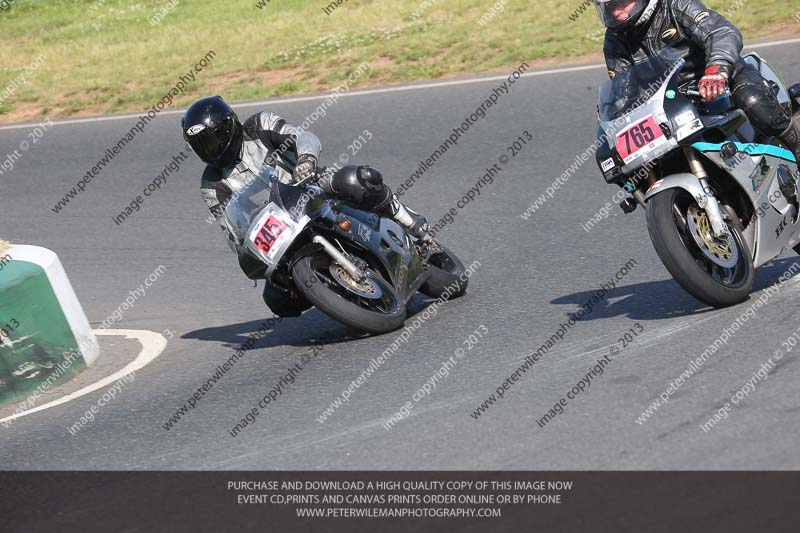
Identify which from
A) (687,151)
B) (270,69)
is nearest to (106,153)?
(270,69)

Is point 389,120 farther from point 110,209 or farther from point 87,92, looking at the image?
point 87,92

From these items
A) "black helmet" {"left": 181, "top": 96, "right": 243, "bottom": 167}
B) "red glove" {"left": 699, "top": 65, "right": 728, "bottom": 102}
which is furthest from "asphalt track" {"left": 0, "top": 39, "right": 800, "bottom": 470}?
"black helmet" {"left": 181, "top": 96, "right": 243, "bottom": 167}

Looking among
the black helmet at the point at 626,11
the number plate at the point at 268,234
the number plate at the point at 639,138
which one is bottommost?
the number plate at the point at 268,234

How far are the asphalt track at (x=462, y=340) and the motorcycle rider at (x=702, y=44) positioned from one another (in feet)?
3.34

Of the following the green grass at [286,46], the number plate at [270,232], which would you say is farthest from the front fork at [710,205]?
the green grass at [286,46]

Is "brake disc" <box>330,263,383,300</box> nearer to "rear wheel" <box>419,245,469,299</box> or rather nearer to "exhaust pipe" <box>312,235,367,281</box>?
"exhaust pipe" <box>312,235,367,281</box>

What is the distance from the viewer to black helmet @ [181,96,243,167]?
7359 mm

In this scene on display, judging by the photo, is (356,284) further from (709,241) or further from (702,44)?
(702,44)

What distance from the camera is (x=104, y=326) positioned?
916cm

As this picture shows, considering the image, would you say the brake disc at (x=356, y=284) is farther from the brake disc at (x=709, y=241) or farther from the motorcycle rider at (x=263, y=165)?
the brake disc at (x=709, y=241)

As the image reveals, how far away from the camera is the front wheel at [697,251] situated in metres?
6.00

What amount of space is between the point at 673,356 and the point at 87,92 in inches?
544

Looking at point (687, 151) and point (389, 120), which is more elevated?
point (687, 151)

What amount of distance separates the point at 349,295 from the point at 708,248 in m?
2.22
